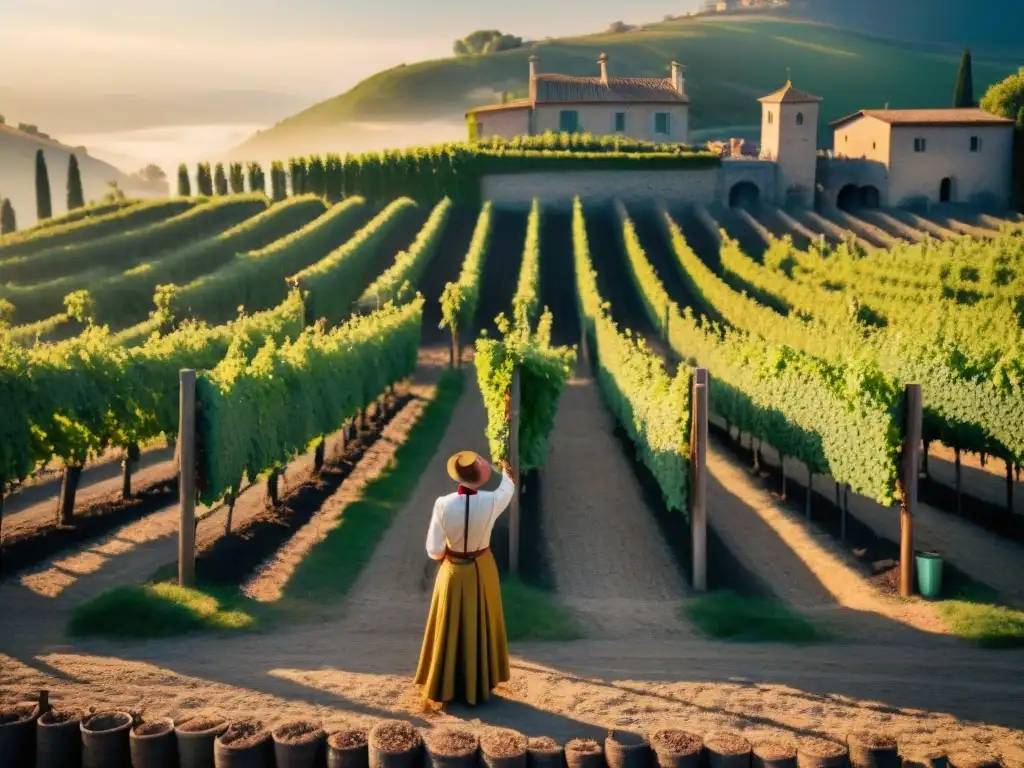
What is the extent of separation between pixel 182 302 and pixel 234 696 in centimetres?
2864

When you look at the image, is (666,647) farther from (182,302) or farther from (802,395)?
(182,302)

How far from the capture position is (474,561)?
1180 centimetres

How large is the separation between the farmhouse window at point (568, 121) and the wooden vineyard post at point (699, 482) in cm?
6348

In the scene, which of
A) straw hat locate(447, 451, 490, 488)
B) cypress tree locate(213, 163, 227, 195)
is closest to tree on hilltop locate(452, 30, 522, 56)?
cypress tree locate(213, 163, 227, 195)

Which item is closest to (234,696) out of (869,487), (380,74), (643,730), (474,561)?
(474,561)

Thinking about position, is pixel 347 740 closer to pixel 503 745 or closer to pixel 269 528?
pixel 503 745

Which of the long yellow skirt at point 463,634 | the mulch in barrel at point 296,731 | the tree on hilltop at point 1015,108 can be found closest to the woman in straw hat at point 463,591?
the long yellow skirt at point 463,634

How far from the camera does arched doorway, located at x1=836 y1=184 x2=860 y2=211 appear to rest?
2904 inches

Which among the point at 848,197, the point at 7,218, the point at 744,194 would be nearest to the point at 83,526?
the point at 744,194

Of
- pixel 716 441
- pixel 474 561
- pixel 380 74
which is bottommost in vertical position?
pixel 716 441

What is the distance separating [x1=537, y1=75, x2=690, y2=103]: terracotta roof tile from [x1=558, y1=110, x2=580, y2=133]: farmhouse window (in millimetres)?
819

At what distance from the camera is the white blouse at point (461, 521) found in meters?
11.6

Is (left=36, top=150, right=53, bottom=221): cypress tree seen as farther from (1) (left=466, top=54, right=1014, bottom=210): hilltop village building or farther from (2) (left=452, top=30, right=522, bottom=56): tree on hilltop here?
(2) (left=452, top=30, right=522, bottom=56): tree on hilltop

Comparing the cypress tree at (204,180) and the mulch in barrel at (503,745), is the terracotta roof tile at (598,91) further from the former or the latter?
the mulch in barrel at (503,745)
